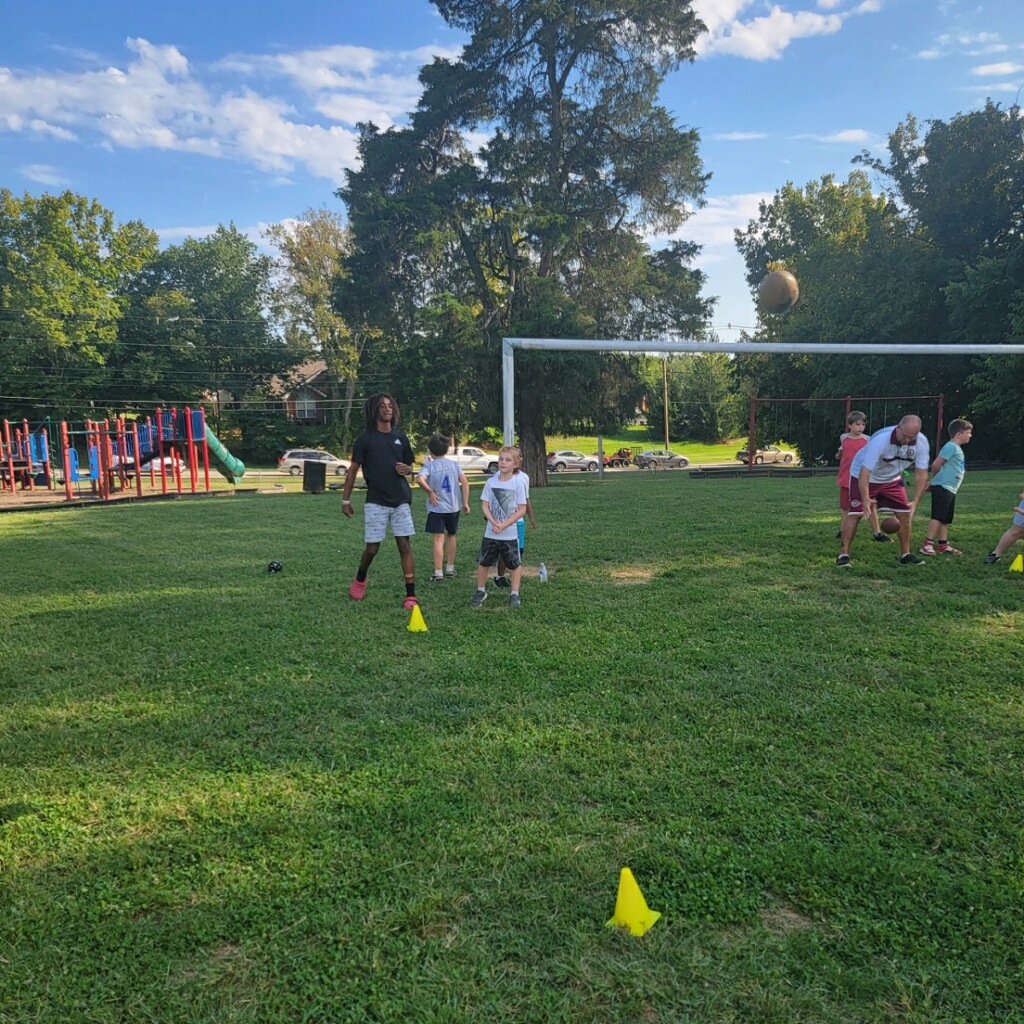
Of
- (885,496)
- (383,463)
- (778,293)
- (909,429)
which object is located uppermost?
(778,293)

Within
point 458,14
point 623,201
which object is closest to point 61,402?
point 458,14

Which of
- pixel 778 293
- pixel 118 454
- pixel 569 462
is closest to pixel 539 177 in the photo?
pixel 778 293

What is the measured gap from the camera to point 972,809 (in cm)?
295

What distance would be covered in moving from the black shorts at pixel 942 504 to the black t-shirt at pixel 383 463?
6205mm

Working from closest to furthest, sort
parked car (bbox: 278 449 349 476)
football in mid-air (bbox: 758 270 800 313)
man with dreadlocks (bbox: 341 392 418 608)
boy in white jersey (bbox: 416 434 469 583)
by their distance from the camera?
man with dreadlocks (bbox: 341 392 418 608)
boy in white jersey (bbox: 416 434 469 583)
football in mid-air (bbox: 758 270 800 313)
parked car (bbox: 278 449 349 476)

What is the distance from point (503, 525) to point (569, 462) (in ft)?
131

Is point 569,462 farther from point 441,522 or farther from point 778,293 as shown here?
point 441,522

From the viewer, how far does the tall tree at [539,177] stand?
23344 mm

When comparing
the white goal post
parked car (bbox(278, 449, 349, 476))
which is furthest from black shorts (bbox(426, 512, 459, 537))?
parked car (bbox(278, 449, 349, 476))

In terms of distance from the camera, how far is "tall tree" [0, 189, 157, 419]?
4659 centimetres

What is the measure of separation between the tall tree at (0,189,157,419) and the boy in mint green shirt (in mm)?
52045

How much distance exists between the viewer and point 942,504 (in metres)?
8.27

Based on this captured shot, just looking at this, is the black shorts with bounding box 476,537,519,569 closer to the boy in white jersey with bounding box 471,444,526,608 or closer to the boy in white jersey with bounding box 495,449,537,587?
the boy in white jersey with bounding box 471,444,526,608

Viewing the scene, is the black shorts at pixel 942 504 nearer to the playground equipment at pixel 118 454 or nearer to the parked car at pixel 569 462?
the playground equipment at pixel 118 454
